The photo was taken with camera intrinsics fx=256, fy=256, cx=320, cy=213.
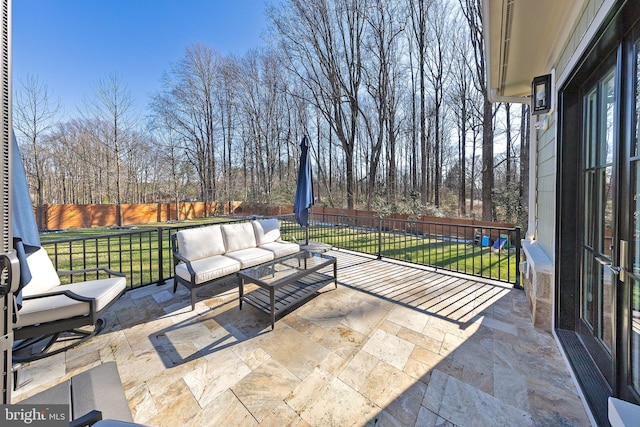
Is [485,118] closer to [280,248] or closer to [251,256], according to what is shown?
[280,248]

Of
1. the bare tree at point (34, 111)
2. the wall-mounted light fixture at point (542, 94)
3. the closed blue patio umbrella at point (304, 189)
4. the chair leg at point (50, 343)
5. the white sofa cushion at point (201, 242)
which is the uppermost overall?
the bare tree at point (34, 111)

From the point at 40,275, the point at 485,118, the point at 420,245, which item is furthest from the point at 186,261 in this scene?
the point at 485,118

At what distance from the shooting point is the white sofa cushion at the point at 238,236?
13.9 feet

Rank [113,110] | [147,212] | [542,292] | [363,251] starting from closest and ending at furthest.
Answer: [542,292] → [363,251] → [113,110] → [147,212]

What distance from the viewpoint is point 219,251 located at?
402 cm

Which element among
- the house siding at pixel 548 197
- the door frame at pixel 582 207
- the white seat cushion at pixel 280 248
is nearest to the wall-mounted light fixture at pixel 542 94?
the house siding at pixel 548 197

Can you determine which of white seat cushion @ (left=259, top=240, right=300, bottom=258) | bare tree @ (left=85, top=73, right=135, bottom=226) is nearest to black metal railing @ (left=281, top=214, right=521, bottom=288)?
white seat cushion @ (left=259, top=240, right=300, bottom=258)

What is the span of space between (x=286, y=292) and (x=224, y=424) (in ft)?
5.70

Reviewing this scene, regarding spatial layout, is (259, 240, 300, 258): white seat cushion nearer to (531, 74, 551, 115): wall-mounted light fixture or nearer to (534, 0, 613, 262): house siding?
(534, 0, 613, 262): house siding

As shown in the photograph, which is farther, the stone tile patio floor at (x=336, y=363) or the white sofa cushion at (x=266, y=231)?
the white sofa cushion at (x=266, y=231)

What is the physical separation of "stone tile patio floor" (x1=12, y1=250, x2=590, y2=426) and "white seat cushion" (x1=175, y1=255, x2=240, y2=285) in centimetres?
38

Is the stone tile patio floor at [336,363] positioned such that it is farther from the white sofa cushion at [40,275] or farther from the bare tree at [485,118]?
the bare tree at [485,118]

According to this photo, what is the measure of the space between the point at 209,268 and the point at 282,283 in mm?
1081

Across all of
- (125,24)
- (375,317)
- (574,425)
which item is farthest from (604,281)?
(125,24)
